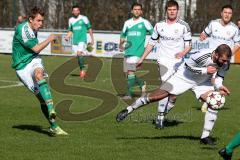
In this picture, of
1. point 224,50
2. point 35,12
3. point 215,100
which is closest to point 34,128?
point 35,12

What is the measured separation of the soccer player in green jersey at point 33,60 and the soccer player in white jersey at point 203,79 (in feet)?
3.78

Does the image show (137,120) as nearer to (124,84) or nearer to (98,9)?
(124,84)

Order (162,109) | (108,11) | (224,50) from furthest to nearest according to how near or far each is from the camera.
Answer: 1. (108,11)
2. (162,109)
3. (224,50)

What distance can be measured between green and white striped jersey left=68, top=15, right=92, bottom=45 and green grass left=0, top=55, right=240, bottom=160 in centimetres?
608

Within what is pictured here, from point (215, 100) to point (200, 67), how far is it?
0.58 metres

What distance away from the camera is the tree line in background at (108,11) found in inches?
1455

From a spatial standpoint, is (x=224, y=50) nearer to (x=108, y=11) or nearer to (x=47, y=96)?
(x=47, y=96)

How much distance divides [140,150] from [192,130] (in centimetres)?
228

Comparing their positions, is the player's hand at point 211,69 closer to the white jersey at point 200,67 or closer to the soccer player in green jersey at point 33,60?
the white jersey at point 200,67

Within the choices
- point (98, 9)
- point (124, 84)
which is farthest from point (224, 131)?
point (98, 9)

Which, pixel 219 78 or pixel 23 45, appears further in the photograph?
pixel 23 45

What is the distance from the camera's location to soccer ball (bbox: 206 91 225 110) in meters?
9.82

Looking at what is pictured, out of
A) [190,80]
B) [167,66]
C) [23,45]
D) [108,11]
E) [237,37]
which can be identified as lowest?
[108,11]

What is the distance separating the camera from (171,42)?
490 inches
